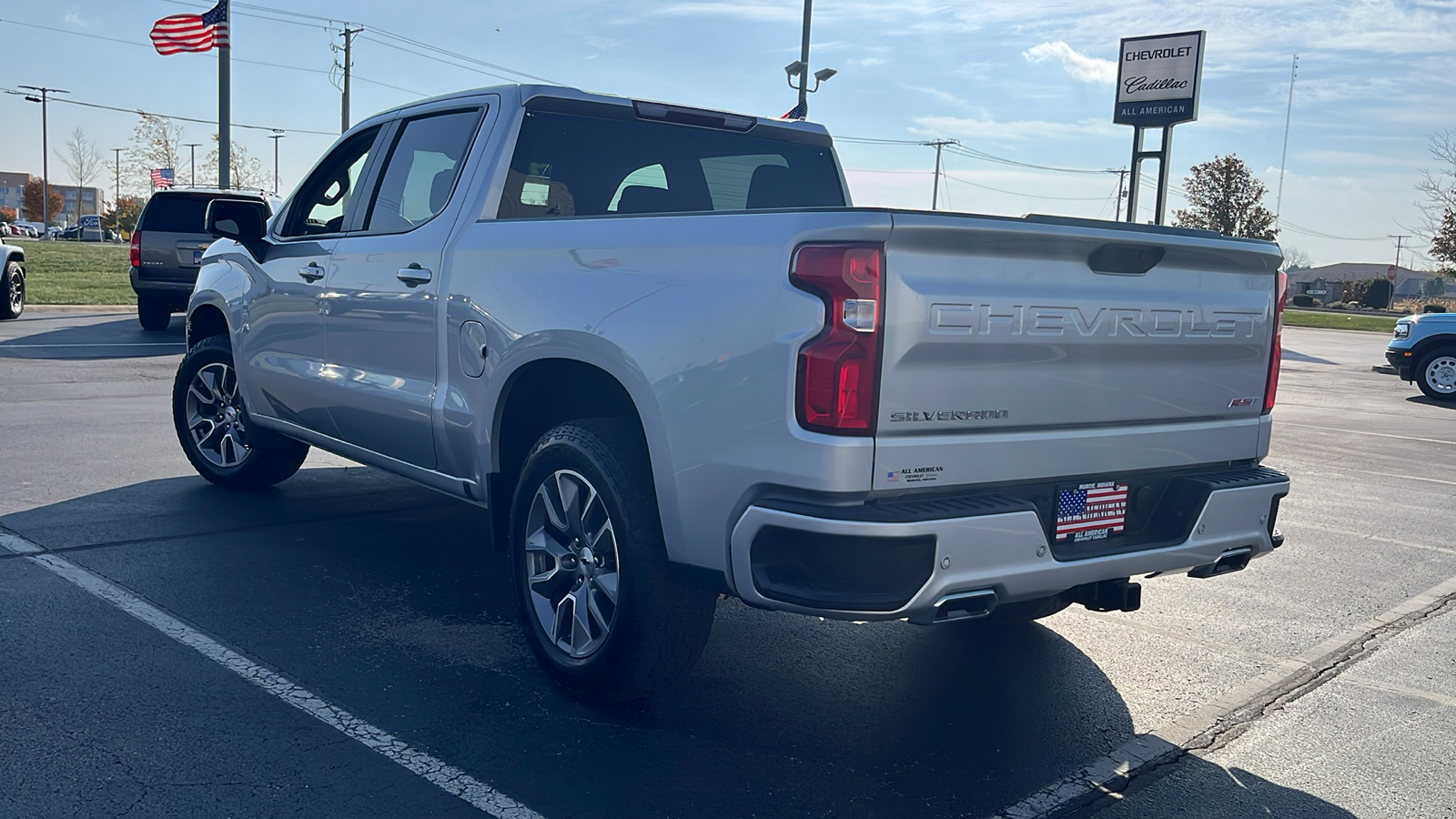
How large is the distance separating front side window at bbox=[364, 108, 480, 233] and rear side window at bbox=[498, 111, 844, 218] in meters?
0.31

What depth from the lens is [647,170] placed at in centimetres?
520

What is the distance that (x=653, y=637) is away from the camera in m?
3.65

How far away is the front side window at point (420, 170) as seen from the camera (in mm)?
5020

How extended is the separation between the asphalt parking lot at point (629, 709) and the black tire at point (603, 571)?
0.17 metres

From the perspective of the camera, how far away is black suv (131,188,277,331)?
16.3 meters

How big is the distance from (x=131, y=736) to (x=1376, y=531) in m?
6.78

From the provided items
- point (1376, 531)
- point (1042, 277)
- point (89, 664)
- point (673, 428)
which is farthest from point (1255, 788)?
point (1376, 531)

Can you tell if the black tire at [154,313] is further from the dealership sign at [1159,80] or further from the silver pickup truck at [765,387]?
the dealership sign at [1159,80]

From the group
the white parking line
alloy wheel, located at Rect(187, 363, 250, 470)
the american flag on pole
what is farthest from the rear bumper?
the american flag on pole

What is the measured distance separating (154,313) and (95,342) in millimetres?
1934

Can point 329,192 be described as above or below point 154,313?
above

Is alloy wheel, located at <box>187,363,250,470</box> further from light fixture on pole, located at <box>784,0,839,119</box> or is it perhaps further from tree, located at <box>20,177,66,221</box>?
tree, located at <box>20,177,66,221</box>

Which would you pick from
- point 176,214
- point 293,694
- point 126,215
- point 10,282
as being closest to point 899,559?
point 293,694

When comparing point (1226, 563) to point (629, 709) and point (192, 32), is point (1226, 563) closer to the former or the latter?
point (629, 709)
